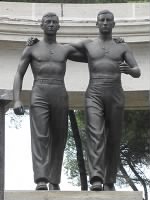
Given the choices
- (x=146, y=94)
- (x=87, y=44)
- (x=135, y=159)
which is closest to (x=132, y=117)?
(x=135, y=159)

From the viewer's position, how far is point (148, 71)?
2583cm

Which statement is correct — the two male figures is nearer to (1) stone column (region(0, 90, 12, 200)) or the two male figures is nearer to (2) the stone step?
(2) the stone step

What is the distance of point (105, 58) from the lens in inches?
681

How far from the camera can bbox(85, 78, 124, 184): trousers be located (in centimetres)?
1698

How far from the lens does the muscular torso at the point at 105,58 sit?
1723 cm

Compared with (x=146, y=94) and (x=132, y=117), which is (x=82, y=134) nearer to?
(x=132, y=117)

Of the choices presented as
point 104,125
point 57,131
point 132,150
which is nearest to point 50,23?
point 57,131

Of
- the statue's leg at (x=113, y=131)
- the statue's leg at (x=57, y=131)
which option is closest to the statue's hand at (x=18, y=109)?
the statue's leg at (x=57, y=131)

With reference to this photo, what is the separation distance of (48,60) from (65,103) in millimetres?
775

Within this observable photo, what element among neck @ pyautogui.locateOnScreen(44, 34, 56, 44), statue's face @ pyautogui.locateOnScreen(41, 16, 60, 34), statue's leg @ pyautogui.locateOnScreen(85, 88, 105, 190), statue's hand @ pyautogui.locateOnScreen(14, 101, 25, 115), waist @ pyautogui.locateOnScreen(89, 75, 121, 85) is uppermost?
statue's face @ pyautogui.locateOnScreen(41, 16, 60, 34)

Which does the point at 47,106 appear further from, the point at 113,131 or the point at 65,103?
the point at 113,131

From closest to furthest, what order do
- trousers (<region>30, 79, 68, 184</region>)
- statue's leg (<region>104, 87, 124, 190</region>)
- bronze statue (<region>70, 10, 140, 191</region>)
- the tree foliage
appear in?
trousers (<region>30, 79, 68, 184</region>)
bronze statue (<region>70, 10, 140, 191</region>)
statue's leg (<region>104, 87, 124, 190</region>)
the tree foliage

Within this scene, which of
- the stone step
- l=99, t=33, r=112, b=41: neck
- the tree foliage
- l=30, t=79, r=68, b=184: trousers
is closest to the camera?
the stone step

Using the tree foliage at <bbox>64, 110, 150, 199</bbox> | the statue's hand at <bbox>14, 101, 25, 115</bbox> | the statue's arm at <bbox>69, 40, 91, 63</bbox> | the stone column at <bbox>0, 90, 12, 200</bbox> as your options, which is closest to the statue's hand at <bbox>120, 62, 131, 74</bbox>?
the statue's arm at <bbox>69, 40, 91, 63</bbox>
